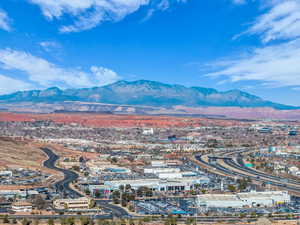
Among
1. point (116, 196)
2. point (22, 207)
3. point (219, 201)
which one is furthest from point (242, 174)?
point (22, 207)

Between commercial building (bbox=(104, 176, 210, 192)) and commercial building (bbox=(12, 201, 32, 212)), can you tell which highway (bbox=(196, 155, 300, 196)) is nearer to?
commercial building (bbox=(104, 176, 210, 192))

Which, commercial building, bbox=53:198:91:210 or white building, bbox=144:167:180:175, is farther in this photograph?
white building, bbox=144:167:180:175

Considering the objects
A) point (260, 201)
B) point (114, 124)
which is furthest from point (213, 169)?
point (114, 124)

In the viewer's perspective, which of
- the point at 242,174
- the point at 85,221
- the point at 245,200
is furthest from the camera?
the point at 242,174

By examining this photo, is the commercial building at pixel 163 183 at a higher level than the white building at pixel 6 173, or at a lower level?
lower

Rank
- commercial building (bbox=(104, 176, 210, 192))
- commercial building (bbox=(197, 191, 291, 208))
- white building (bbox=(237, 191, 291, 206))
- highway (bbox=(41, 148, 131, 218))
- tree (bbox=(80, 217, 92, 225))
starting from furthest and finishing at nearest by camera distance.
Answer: commercial building (bbox=(104, 176, 210, 192))
white building (bbox=(237, 191, 291, 206))
commercial building (bbox=(197, 191, 291, 208))
highway (bbox=(41, 148, 131, 218))
tree (bbox=(80, 217, 92, 225))

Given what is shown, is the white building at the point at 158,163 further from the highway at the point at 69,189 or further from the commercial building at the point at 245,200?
the commercial building at the point at 245,200

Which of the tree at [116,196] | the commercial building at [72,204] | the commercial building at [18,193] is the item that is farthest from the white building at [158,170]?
the commercial building at [72,204]

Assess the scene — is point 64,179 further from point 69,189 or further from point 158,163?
point 158,163

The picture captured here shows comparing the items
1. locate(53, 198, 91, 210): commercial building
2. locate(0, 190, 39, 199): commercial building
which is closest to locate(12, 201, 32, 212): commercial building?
locate(53, 198, 91, 210): commercial building

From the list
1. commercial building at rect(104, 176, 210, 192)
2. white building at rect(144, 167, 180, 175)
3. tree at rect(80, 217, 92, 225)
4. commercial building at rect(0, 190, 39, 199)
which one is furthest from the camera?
white building at rect(144, 167, 180, 175)
